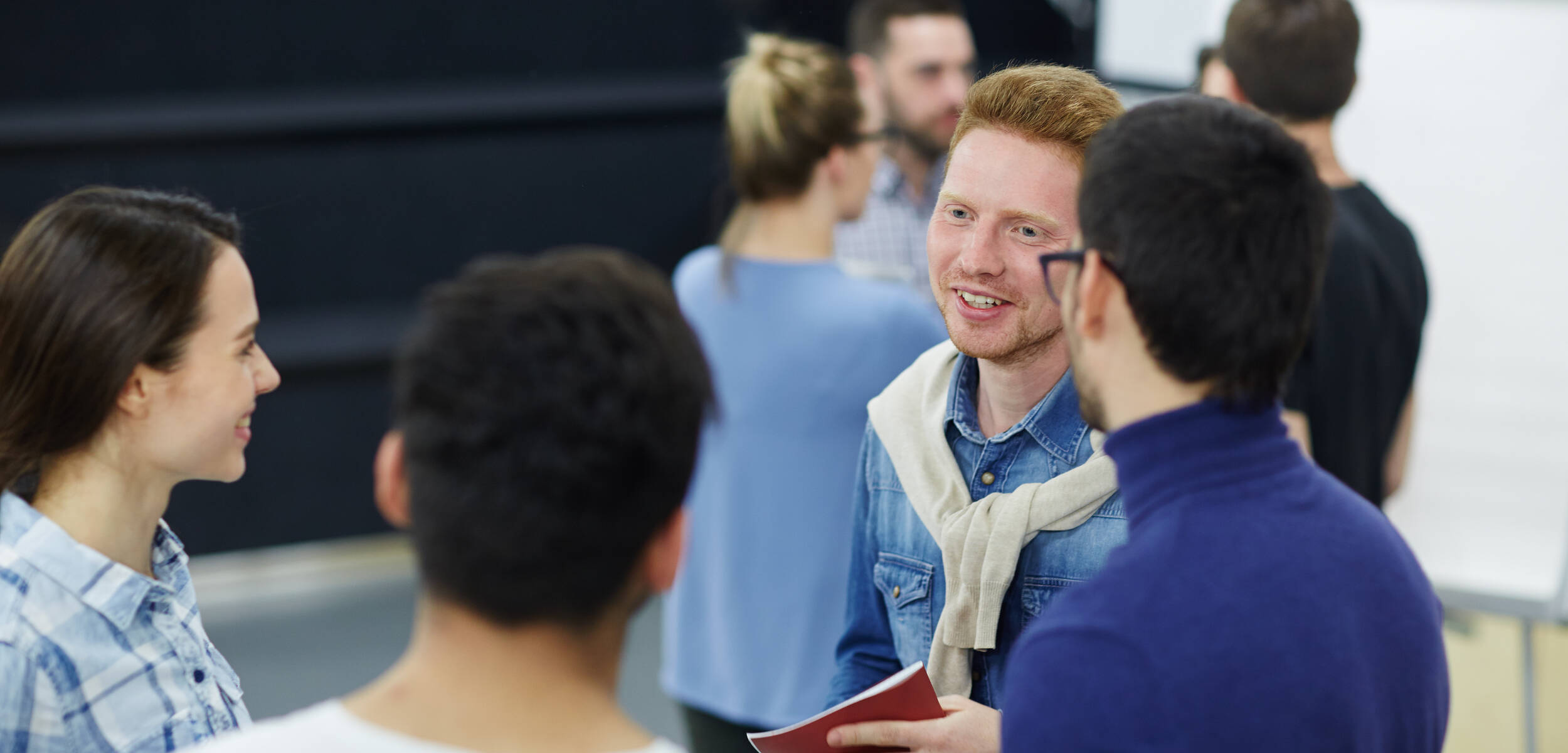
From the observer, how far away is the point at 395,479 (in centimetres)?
81

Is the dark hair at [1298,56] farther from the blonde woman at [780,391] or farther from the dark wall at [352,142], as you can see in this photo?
the dark wall at [352,142]

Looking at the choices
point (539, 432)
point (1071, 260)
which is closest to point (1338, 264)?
point (1071, 260)

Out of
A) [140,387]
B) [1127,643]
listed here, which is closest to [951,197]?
[1127,643]

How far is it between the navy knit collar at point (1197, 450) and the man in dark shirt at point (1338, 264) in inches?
49.4

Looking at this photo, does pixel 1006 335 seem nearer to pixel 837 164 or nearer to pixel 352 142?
pixel 837 164

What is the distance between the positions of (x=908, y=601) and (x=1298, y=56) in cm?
135

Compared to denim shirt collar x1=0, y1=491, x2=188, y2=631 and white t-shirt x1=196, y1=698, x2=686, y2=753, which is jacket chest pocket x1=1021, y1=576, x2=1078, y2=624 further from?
denim shirt collar x1=0, y1=491, x2=188, y2=631

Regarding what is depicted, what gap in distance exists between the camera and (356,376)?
4.34m

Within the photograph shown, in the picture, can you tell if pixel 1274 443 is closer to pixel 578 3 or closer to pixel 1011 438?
pixel 1011 438

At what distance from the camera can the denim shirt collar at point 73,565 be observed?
1.14 metres

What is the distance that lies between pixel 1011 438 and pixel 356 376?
347 cm

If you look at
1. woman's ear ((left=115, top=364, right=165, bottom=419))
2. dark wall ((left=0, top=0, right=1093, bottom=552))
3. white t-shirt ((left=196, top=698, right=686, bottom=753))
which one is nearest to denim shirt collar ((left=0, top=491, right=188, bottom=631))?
woman's ear ((left=115, top=364, right=165, bottom=419))

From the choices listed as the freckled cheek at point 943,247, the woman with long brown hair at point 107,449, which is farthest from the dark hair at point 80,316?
the freckled cheek at point 943,247

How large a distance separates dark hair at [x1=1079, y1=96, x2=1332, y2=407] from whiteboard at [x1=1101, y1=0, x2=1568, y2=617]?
6.28 ft
